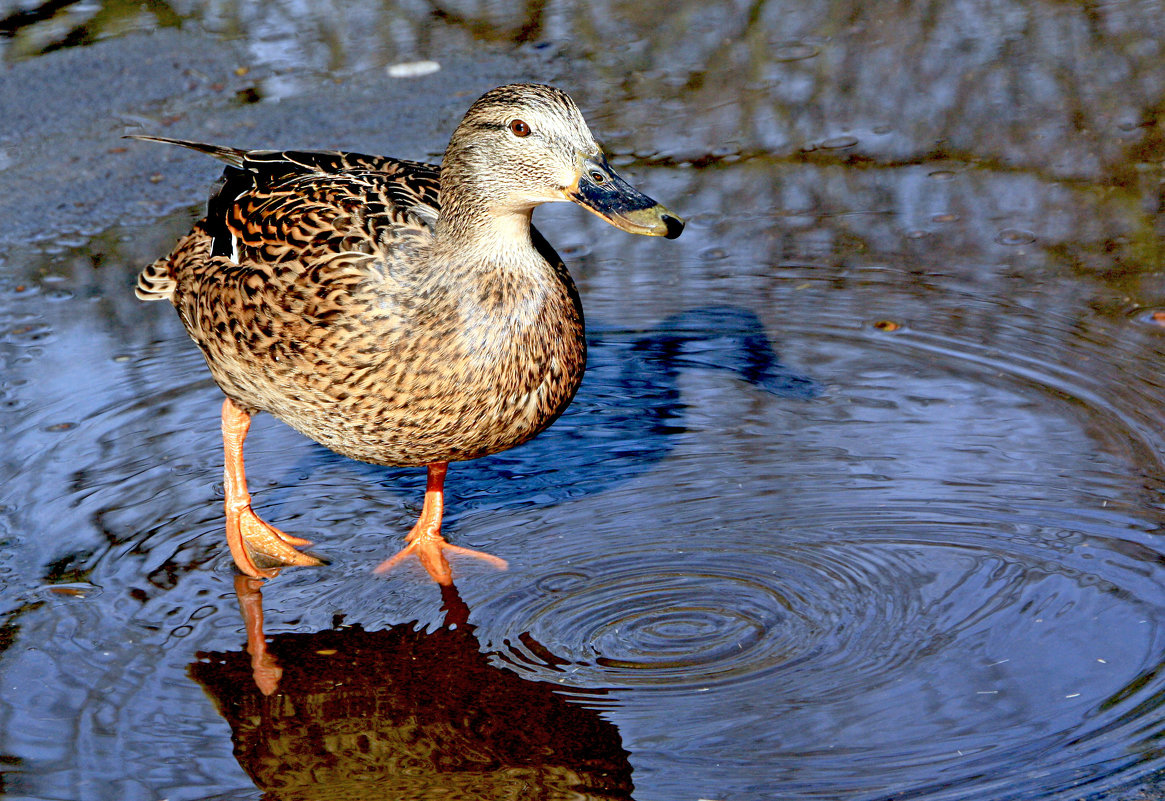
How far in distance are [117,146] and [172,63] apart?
920 millimetres

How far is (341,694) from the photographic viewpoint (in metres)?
3.78

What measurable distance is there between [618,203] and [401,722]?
149 cm

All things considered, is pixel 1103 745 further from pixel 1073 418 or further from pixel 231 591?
pixel 231 591

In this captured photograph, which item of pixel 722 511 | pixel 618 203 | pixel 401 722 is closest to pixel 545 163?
pixel 618 203

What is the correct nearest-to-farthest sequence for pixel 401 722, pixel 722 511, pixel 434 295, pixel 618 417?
pixel 401 722 < pixel 434 295 < pixel 722 511 < pixel 618 417

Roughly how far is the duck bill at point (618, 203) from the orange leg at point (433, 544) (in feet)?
3.42

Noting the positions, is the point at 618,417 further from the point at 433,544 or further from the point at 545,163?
the point at 545,163

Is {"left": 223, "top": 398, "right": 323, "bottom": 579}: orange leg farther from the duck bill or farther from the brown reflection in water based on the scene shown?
the duck bill

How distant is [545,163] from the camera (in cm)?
370

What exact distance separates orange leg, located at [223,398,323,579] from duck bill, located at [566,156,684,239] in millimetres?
1547

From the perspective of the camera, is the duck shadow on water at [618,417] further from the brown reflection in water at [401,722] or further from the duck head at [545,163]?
the duck head at [545,163]

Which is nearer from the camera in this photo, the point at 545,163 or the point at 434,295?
the point at 545,163

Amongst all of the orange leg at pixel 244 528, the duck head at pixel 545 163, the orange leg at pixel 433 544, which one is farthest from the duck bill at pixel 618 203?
the orange leg at pixel 244 528

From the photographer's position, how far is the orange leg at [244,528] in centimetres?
439
